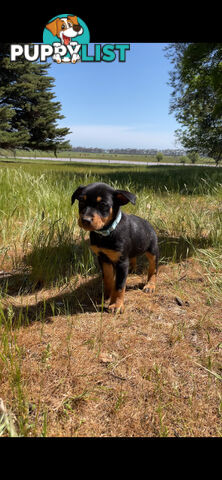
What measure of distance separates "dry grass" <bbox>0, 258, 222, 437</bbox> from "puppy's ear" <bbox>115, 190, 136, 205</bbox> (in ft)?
3.14

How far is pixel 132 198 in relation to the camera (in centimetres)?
227

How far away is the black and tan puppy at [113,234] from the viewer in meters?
2.22

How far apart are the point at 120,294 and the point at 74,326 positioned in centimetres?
55

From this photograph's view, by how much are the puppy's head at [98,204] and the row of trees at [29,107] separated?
80.9ft

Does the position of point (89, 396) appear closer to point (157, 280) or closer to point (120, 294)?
point (120, 294)

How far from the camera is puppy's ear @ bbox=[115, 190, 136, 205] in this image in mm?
2271

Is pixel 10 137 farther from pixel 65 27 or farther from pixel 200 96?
pixel 65 27

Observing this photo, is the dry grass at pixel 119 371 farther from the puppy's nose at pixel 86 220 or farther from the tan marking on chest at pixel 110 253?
the puppy's nose at pixel 86 220

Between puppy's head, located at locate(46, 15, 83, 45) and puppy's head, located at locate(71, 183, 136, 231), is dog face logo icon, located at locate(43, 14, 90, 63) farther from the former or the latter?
puppy's head, located at locate(71, 183, 136, 231)

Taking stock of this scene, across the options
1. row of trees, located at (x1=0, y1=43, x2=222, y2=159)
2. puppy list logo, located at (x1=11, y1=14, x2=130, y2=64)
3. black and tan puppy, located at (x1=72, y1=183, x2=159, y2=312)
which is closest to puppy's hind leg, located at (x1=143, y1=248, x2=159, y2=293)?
black and tan puppy, located at (x1=72, y1=183, x2=159, y2=312)

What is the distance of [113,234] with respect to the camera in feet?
8.14

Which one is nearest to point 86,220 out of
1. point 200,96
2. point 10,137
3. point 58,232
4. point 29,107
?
point 58,232

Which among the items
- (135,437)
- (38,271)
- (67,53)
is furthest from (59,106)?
(135,437)

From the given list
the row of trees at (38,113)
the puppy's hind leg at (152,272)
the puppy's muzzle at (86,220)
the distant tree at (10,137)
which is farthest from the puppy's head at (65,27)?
the distant tree at (10,137)
